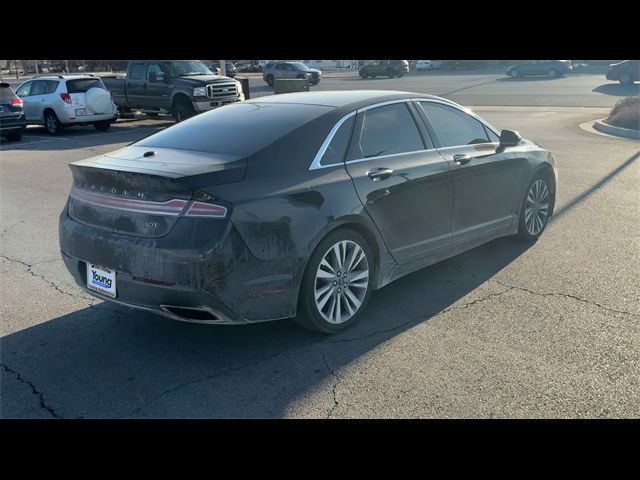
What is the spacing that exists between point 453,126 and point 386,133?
93cm

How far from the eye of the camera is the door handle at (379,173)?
4.37 m

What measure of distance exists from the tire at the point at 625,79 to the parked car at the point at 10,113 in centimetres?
2889

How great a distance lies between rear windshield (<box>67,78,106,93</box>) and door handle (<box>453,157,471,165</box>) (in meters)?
15.2

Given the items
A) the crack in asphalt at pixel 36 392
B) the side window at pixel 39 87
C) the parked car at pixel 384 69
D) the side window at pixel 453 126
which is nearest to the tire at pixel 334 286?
the side window at pixel 453 126

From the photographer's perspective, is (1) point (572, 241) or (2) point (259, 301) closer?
(2) point (259, 301)

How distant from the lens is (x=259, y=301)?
3711 mm

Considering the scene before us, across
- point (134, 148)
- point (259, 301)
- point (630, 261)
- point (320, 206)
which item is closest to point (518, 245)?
point (630, 261)

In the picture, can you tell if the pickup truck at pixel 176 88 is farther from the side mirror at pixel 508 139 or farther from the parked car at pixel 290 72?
the parked car at pixel 290 72

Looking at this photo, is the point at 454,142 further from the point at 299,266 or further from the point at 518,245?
the point at 299,266

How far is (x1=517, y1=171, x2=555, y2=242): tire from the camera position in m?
5.98

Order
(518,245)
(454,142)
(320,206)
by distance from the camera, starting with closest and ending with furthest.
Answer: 1. (320,206)
2. (454,142)
3. (518,245)

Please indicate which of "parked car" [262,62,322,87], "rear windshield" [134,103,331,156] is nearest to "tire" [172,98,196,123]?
"rear windshield" [134,103,331,156]

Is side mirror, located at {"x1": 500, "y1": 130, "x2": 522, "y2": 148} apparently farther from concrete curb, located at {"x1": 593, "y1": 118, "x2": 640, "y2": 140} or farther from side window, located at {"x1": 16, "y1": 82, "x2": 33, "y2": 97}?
side window, located at {"x1": 16, "y1": 82, "x2": 33, "y2": 97}
